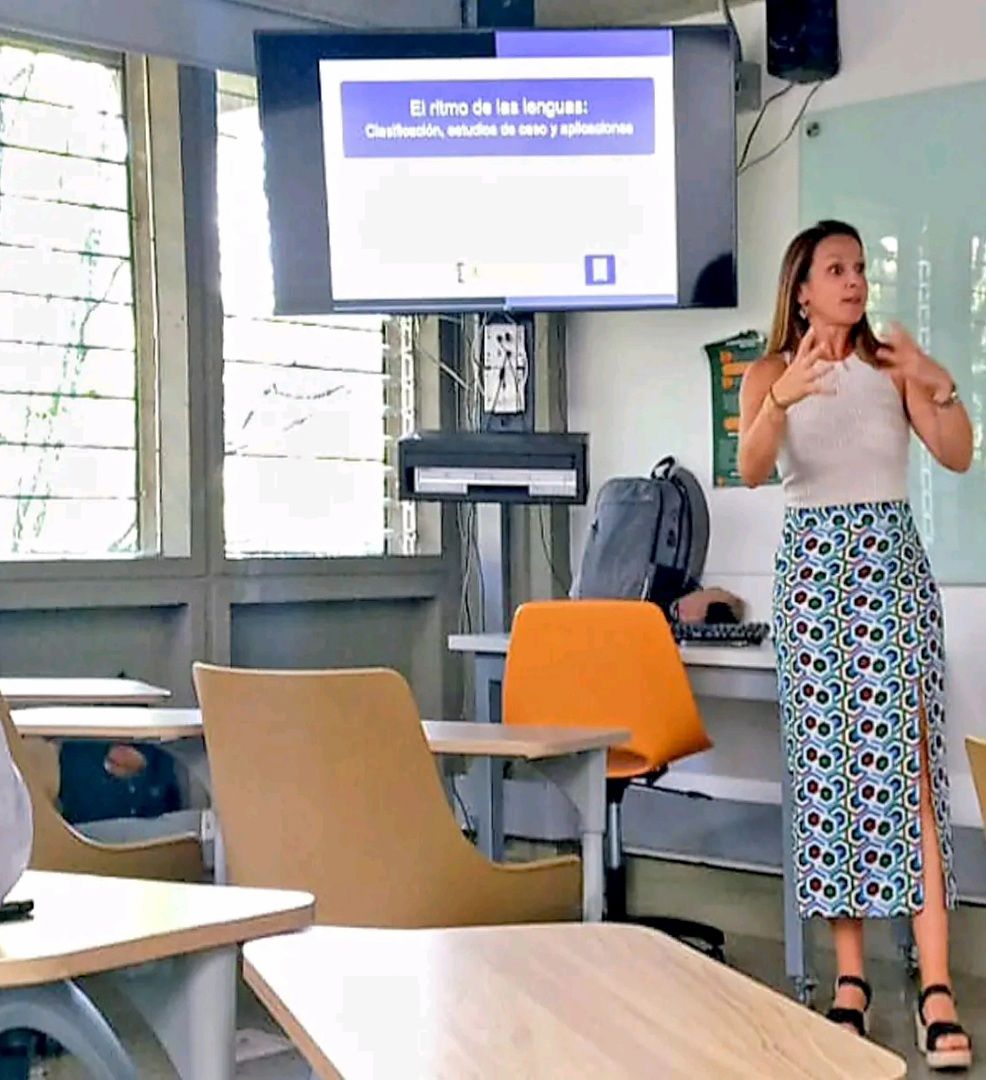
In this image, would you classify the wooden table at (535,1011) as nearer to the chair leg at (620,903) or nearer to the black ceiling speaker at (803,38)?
the chair leg at (620,903)

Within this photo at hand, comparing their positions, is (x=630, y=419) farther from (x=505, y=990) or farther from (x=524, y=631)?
(x=505, y=990)

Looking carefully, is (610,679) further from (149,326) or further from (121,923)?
(121,923)

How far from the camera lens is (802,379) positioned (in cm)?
315

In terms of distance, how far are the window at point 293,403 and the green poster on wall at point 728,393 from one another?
3.24 feet

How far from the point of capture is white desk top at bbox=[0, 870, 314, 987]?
122cm

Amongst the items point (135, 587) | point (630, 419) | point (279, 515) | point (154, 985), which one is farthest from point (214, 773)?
point (630, 419)

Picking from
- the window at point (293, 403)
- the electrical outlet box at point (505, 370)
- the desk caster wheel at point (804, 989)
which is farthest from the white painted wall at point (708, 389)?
the desk caster wheel at point (804, 989)

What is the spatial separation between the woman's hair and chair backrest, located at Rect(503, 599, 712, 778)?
68cm

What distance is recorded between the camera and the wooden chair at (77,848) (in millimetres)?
2580

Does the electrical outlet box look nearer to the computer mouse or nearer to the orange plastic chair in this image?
the computer mouse

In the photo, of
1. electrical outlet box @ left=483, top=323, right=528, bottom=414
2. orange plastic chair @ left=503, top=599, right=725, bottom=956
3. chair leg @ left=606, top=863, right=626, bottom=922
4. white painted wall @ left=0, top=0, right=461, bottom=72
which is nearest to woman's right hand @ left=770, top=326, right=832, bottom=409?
orange plastic chair @ left=503, top=599, right=725, bottom=956

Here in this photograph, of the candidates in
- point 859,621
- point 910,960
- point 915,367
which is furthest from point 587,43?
point 910,960

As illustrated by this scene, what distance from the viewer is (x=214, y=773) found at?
8.48 feet

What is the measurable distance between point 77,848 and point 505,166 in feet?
7.34
